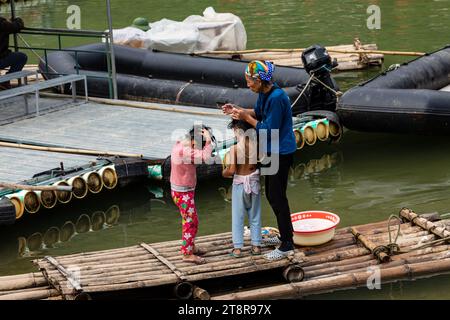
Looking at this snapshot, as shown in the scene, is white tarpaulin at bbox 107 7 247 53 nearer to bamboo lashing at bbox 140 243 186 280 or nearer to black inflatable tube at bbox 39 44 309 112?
black inflatable tube at bbox 39 44 309 112

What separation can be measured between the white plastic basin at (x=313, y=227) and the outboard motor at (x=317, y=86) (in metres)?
4.89

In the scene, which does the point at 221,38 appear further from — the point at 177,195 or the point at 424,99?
the point at 177,195

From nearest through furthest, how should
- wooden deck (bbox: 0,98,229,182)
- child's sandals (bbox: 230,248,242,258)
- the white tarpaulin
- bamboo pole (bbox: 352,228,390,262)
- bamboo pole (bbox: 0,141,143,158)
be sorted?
child's sandals (bbox: 230,248,242,258)
bamboo pole (bbox: 352,228,390,262)
wooden deck (bbox: 0,98,229,182)
bamboo pole (bbox: 0,141,143,158)
the white tarpaulin

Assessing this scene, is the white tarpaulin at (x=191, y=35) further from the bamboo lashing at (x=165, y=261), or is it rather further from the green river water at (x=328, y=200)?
the bamboo lashing at (x=165, y=261)

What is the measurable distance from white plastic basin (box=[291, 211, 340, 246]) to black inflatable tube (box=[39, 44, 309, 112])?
490 cm

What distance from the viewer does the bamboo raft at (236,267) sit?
29.5 ft

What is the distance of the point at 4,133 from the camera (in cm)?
1416

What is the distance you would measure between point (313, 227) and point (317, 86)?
17.8 ft

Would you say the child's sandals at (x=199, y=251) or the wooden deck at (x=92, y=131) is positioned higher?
the wooden deck at (x=92, y=131)

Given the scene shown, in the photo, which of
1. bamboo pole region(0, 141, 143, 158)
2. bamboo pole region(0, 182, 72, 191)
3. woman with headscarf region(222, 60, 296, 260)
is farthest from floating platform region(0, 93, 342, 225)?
woman with headscarf region(222, 60, 296, 260)

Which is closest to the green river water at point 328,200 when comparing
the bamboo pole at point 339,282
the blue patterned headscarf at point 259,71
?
the bamboo pole at point 339,282

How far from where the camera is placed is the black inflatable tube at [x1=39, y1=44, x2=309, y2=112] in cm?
1584

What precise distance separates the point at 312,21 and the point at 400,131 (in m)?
12.2

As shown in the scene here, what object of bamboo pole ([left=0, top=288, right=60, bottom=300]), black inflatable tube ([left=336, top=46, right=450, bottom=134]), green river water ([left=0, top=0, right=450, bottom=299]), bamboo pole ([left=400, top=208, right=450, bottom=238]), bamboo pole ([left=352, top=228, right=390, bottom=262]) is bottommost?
green river water ([left=0, top=0, right=450, bottom=299])
